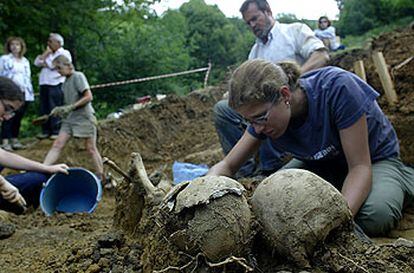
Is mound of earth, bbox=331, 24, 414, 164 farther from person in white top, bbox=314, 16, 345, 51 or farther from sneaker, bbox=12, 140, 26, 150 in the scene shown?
sneaker, bbox=12, 140, 26, 150

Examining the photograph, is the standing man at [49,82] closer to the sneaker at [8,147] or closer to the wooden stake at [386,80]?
the sneaker at [8,147]

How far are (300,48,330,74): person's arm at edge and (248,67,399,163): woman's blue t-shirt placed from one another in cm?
120

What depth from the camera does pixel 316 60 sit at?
4027mm

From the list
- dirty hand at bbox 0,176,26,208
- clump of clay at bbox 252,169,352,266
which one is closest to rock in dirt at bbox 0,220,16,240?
dirty hand at bbox 0,176,26,208

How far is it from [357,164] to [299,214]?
1.02m

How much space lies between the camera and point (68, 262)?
6.90 ft

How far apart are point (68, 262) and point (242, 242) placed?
33.8 inches

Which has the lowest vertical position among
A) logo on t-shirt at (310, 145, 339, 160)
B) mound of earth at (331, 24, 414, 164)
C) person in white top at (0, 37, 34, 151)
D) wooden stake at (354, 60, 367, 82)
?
mound of earth at (331, 24, 414, 164)

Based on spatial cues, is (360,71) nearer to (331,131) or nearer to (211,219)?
(331,131)

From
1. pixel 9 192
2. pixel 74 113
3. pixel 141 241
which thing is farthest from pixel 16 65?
pixel 141 241

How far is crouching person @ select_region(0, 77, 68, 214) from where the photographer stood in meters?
3.63

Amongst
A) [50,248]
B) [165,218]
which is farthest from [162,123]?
[165,218]

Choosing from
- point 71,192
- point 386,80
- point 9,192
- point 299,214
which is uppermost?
point 299,214

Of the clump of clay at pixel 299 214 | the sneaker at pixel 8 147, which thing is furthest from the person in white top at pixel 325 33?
the clump of clay at pixel 299 214
